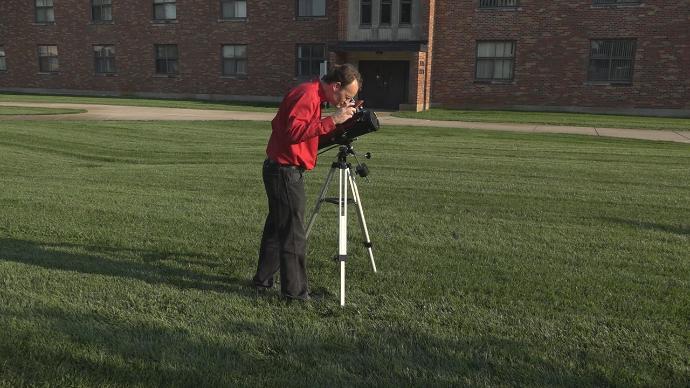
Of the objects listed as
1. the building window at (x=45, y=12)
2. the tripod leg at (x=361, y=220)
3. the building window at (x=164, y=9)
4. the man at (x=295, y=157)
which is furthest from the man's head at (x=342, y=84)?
the building window at (x=45, y=12)

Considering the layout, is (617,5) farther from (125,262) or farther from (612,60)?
(125,262)

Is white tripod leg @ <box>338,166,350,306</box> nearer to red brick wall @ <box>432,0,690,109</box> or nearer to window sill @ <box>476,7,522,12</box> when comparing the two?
red brick wall @ <box>432,0,690,109</box>

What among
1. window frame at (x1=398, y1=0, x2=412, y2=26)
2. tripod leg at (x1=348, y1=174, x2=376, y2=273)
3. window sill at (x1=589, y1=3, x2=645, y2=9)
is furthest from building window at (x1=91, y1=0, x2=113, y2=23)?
tripod leg at (x1=348, y1=174, x2=376, y2=273)

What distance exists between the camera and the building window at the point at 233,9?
3253 cm

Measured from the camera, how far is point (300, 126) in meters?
4.23

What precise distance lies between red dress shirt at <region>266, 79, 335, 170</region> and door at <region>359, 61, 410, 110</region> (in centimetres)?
2485

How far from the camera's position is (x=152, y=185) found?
31.2ft

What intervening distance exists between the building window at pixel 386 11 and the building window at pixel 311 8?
3868mm

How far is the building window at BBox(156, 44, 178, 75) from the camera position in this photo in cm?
3481

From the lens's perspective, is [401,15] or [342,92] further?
[401,15]

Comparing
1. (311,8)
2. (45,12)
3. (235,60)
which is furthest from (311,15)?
(45,12)

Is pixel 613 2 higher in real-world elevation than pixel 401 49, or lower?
higher

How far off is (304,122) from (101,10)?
119 ft

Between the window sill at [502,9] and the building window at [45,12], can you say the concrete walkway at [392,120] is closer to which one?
the window sill at [502,9]
